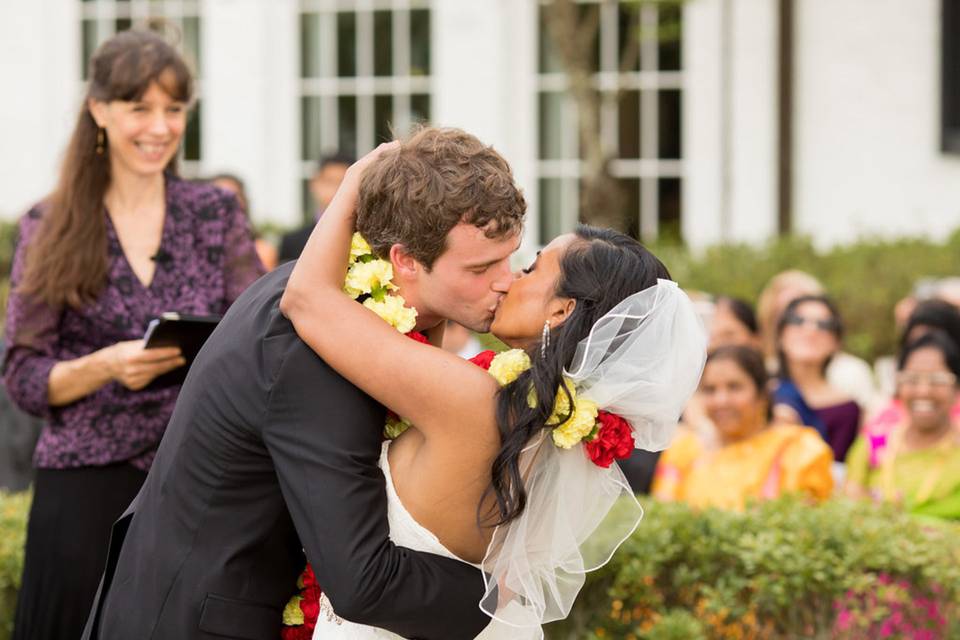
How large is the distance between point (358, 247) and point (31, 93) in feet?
39.9

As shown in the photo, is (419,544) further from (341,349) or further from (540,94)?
(540,94)

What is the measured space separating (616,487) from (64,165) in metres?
2.07

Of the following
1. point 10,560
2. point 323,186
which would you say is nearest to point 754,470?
point 10,560

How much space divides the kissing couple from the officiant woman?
1.06 m

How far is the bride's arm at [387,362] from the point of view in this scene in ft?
8.88

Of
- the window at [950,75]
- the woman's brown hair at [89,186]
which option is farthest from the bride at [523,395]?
the window at [950,75]

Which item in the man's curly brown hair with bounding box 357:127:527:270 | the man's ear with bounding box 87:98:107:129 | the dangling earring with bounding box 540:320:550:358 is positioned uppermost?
the man's ear with bounding box 87:98:107:129

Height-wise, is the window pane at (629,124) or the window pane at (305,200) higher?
the window pane at (629,124)

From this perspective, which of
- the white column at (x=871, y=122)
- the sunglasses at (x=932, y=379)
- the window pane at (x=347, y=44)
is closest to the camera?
the sunglasses at (x=932, y=379)

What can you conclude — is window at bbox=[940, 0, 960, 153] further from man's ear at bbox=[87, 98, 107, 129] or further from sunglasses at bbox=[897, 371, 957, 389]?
man's ear at bbox=[87, 98, 107, 129]

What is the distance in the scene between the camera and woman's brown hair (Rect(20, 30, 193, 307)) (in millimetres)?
4062

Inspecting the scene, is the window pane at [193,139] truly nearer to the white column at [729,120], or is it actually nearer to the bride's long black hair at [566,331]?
the white column at [729,120]

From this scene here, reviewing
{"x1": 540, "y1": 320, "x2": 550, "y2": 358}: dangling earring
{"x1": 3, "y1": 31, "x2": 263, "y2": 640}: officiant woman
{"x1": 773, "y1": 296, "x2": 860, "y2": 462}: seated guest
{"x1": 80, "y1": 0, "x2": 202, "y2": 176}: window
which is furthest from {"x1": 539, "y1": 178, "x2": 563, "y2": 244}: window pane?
{"x1": 540, "y1": 320, "x2": 550, "y2": 358}: dangling earring

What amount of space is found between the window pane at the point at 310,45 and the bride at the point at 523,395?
11.0m
